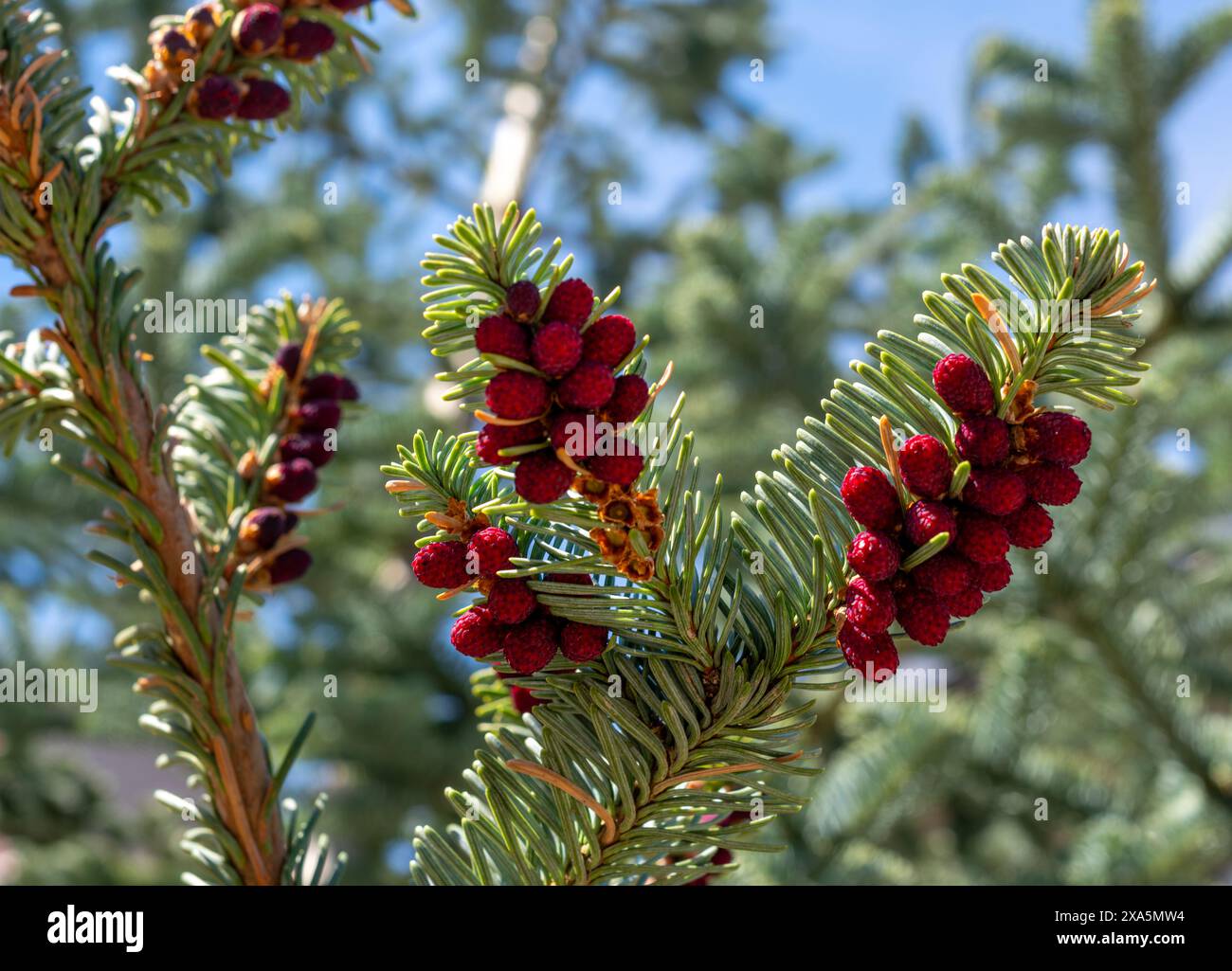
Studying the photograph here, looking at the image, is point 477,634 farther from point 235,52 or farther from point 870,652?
point 235,52

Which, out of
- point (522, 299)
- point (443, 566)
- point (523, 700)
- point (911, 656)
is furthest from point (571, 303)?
point (911, 656)

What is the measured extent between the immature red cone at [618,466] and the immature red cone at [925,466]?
12 cm

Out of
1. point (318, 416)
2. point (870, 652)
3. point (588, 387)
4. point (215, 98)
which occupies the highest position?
point (215, 98)

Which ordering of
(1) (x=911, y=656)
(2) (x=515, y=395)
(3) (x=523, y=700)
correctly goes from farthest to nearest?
→ (1) (x=911, y=656), (3) (x=523, y=700), (2) (x=515, y=395)

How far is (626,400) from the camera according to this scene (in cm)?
42

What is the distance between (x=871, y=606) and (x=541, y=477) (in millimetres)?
150

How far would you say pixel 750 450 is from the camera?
2.03 metres

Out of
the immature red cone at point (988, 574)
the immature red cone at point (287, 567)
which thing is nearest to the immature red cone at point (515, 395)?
the immature red cone at point (988, 574)

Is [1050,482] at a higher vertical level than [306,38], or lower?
lower

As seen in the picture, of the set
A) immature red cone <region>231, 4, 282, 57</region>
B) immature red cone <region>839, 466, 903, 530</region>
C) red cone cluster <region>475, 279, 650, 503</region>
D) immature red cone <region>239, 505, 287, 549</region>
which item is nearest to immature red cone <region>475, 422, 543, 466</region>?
red cone cluster <region>475, 279, 650, 503</region>

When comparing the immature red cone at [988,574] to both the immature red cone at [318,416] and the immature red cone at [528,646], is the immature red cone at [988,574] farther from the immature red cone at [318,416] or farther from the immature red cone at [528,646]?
the immature red cone at [318,416]

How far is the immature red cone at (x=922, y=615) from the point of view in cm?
Result: 42

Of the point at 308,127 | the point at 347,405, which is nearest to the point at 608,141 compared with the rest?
the point at 308,127
